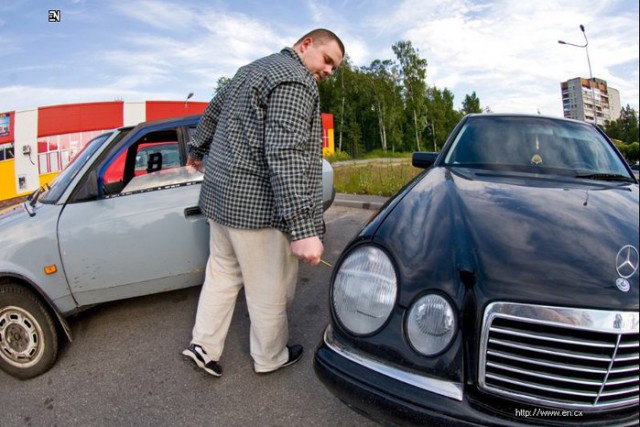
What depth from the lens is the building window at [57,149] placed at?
2444cm

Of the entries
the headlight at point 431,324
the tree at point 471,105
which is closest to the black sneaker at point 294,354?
the headlight at point 431,324

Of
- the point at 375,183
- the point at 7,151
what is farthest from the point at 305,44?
the point at 7,151

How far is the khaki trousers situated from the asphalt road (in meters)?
0.19

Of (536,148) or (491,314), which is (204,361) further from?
(536,148)

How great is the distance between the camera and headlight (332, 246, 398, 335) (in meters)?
1.38

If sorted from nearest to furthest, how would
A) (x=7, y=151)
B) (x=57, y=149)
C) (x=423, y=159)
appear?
1. (x=423, y=159)
2. (x=7, y=151)
3. (x=57, y=149)

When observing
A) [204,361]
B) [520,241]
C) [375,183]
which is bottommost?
[204,361]

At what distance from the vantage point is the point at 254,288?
7.11 ft

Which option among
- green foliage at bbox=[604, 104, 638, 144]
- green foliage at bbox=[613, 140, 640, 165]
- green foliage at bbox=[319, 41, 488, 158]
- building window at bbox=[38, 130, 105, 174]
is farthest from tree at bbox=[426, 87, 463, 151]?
green foliage at bbox=[613, 140, 640, 165]

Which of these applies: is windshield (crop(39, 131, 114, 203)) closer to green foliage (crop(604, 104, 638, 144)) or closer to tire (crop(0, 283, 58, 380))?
tire (crop(0, 283, 58, 380))

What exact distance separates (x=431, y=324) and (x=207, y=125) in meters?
1.97

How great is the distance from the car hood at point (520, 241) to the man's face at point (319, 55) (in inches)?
33.1

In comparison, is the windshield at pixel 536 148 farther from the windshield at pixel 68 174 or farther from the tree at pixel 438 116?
the tree at pixel 438 116

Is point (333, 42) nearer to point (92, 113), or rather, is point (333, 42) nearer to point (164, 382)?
point (164, 382)
